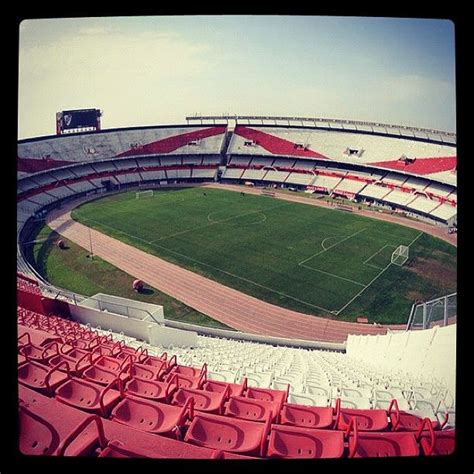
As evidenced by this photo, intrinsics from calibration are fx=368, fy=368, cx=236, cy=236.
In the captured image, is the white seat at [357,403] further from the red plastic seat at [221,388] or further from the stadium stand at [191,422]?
the red plastic seat at [221,388]

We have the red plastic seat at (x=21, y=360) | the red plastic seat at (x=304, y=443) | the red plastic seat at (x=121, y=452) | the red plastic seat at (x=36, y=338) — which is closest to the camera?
the red plastic seat at (x=121, y=452)

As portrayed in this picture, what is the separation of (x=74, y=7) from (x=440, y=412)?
16.1ft

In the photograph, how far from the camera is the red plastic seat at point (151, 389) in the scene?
154 inches

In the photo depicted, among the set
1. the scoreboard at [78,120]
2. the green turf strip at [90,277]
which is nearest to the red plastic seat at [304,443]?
the green turf strip at [90,277]

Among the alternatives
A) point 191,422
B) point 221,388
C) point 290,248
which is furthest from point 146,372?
point 290,248

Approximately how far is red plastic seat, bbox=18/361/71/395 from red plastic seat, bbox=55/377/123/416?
0.11 m

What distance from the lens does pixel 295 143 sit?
45.8 metres

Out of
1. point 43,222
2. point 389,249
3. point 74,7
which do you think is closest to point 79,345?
point 74,7

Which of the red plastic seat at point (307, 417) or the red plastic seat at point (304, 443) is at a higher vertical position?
the red plastic seat at point (304, 443)

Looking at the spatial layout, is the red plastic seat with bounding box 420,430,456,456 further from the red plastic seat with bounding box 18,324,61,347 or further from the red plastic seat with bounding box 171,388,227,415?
the red plastic seat with bounding box 18,324,61,347

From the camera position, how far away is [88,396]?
12.2 ft

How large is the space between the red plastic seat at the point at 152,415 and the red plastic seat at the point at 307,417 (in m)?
0.93

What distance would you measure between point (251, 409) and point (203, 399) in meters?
0.56
